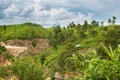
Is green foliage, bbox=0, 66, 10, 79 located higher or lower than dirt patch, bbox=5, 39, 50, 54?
higher

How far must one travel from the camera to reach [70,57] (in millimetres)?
11000

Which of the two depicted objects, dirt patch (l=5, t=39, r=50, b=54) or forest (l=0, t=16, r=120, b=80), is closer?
forest (l=0, t=16, r=120, b=80)

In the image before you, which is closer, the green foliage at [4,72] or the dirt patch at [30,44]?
the green foliage at [4,72]

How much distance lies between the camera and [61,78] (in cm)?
9738

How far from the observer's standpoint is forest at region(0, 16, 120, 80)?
10.5 m

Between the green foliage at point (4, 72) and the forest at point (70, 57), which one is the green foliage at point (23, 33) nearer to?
the forest at point (70, 57)

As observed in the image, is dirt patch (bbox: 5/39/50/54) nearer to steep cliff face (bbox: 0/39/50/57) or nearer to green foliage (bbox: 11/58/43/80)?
steep cliff face (bbox: 0/39/50/57)

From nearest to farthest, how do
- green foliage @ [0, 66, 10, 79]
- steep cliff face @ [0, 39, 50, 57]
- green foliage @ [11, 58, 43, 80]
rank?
green foliage @ [11, 58, 43, 80], green foliage @ [0, 66, 10, 79], steep cliff face @ [0, 39, 50, 57]

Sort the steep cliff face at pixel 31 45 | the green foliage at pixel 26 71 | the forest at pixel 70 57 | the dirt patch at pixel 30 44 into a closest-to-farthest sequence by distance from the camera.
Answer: the forest at pixel 70 57
the green foliage at pixel 26 71
the steep cliff face at pixel 31 45
the dirt patch at pixel 30 44

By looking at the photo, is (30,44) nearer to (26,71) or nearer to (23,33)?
(23,33)

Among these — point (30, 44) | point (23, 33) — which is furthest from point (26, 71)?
point (23, 33)

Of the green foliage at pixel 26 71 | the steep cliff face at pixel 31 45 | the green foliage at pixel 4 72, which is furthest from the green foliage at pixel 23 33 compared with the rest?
the green foliage at pixel 26 71

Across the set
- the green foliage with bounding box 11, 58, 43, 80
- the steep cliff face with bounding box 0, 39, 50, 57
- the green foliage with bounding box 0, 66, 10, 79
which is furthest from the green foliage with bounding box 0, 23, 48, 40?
the green foliage with bounding box 11, 58, 43, 80

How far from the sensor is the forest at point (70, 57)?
414 inches
